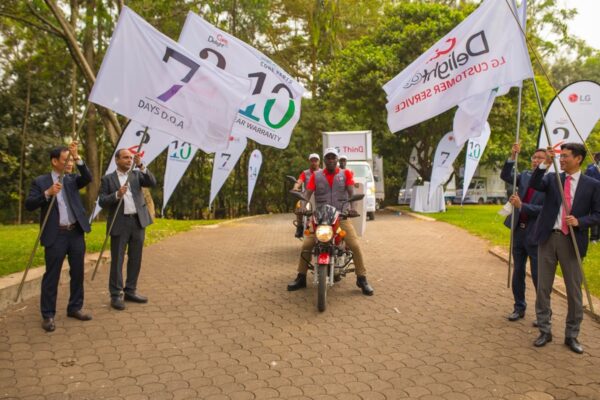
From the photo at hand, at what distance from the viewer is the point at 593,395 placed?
3.88 metres

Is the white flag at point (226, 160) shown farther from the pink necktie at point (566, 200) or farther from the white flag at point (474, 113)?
the pink necktie at point (566, 200)

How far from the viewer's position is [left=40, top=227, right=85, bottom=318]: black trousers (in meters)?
5.39

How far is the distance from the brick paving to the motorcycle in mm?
321

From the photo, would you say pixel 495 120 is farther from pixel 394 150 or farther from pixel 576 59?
pixel 576 59

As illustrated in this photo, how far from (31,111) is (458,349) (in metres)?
23.4

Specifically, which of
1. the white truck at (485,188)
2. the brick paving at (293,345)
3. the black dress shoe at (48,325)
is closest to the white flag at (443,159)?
the brick paving at (293,345)

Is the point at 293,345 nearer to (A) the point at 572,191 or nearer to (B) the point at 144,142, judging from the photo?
(A) the point at 572,191

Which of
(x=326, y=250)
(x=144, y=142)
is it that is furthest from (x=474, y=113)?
(x=144, y=142)

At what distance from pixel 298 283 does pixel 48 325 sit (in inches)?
129

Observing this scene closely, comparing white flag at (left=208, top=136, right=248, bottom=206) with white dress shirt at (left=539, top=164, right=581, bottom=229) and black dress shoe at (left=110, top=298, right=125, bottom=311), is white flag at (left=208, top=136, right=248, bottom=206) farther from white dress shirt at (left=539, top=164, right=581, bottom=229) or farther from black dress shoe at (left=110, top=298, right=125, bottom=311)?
white dress shirt at (left=539, top=164, right=581, bottom=229)

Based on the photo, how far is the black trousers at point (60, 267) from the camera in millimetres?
5391

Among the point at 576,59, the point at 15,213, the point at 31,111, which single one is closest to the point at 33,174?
the point at 31,111

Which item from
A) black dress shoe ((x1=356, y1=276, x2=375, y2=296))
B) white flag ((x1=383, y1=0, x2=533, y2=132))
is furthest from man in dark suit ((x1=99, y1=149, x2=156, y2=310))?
white flag ((x1=383, y1=0, x2=533, y2=132))

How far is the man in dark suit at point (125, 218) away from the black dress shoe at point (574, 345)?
485cm
